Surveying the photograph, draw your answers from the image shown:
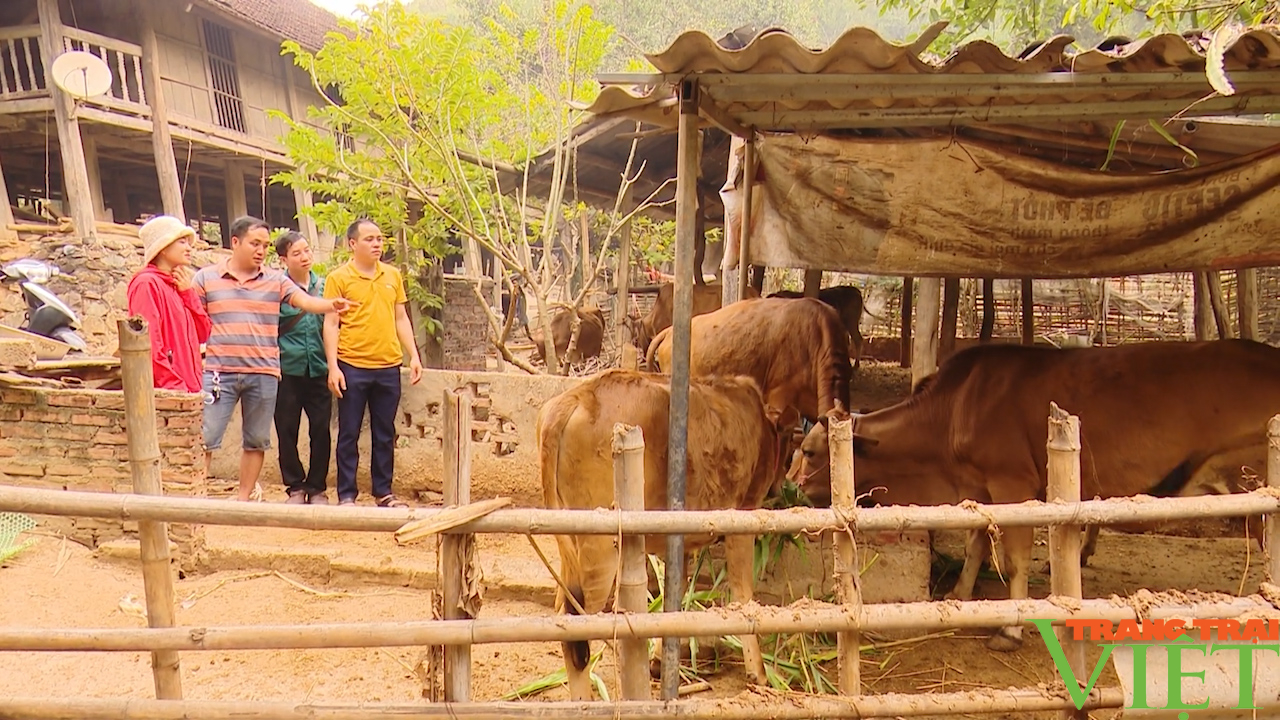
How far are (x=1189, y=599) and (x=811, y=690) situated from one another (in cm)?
171

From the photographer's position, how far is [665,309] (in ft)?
35.6

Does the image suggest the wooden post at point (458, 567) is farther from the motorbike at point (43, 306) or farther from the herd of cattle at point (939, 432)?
the motorbike at point (43, 306)

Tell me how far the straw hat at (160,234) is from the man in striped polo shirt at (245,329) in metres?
0.38

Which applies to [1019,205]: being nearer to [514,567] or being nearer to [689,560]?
[689,560]

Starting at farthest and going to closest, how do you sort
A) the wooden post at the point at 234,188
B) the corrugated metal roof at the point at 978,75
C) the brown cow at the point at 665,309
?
the wooden post at the point at 234,188, the brown cow at the point at 665,309, the corrugated metal roof at the point at 978,75

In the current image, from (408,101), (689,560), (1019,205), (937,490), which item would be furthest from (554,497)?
(408,101)

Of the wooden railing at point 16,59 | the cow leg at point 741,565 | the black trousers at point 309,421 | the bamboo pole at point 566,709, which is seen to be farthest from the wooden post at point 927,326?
the wooden railing at point 16,59

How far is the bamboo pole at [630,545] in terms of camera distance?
259 centimetres

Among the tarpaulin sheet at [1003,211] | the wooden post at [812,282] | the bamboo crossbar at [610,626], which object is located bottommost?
the bamboo crossbar at [610,626]

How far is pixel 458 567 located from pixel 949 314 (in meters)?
5.76

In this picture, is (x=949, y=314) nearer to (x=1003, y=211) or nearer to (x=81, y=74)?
(x=1003, y=211)

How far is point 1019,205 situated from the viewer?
165 inches

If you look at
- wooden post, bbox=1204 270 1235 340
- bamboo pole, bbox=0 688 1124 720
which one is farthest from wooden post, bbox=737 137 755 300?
wooden post, bbox=1204 270 1235 340

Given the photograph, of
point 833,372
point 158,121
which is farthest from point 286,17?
point 833,372
